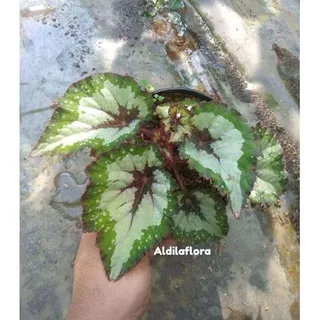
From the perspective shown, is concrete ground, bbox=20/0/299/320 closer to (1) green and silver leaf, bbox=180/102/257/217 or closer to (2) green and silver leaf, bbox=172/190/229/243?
(2) green and silver leaf, bbox=172/190/229/243

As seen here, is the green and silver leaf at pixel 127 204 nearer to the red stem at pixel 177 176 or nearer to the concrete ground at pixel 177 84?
the red stem at pixel 177 176

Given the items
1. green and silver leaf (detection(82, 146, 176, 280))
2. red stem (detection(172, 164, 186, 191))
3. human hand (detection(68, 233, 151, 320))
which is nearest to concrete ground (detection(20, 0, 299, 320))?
human hand (detection(68, 233, 151, 320))

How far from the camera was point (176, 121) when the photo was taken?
129 cm

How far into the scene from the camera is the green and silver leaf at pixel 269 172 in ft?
4.95

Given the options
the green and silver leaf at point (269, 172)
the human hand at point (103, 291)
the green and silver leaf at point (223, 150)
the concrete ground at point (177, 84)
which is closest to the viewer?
the green and silver leaf at point (223, 150)

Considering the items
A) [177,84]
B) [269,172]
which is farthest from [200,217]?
[177,84]

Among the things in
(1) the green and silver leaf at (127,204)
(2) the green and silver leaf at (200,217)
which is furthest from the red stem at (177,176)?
(1) the green and silver leaf at (127,204)

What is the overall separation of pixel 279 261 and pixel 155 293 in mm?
528

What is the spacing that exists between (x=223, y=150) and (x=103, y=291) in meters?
0.56

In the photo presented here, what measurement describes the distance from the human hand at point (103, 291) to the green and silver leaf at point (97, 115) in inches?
14.5

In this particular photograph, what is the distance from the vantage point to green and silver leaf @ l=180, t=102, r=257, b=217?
3.82 feet

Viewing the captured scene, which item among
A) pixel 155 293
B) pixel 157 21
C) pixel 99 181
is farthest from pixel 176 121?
pixel 157 21

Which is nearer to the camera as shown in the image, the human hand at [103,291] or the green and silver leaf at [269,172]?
the human hand at [103,291]
